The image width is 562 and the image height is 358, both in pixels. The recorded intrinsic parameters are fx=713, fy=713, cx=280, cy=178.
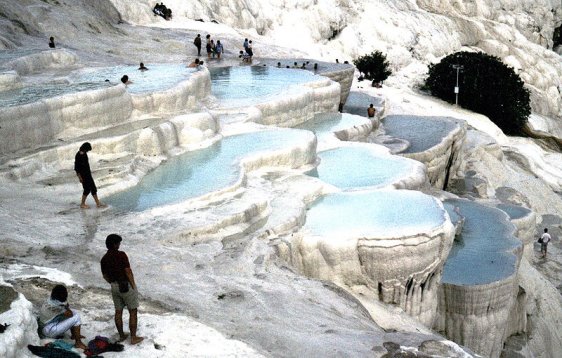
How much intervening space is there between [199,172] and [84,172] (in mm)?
2525

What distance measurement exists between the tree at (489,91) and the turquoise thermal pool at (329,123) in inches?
380

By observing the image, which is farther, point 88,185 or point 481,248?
point 481,248

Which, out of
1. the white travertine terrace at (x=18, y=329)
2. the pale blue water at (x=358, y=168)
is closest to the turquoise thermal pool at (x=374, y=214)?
the pale blue water at (x=358, y=168)

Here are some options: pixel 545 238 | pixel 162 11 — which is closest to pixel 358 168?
pixel 545 238

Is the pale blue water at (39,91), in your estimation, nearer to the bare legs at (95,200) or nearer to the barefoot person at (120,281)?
the bare legs at (95,200)

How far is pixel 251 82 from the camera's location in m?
17.5

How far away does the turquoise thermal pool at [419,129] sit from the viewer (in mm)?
15977

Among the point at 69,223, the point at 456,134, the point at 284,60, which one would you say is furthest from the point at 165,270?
the point at 284,60

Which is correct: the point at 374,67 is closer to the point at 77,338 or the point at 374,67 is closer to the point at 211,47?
the point at 211,47

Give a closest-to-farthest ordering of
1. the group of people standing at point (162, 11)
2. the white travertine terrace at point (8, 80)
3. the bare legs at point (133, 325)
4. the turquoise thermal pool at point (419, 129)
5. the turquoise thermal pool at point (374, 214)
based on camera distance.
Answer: the bare legs at point (133, 325)
the turquoise thermal pool at point (374, 214)
the white travertine terrace at point (8, 80)
the turquoise thermal pool at point (419, 129)
the group of people standing at point (162, 11)

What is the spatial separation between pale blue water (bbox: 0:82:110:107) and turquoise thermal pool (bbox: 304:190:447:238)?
14.6ft

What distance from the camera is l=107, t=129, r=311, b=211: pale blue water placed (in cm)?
913

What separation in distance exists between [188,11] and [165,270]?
18794 millimetres

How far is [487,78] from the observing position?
1001 inches
